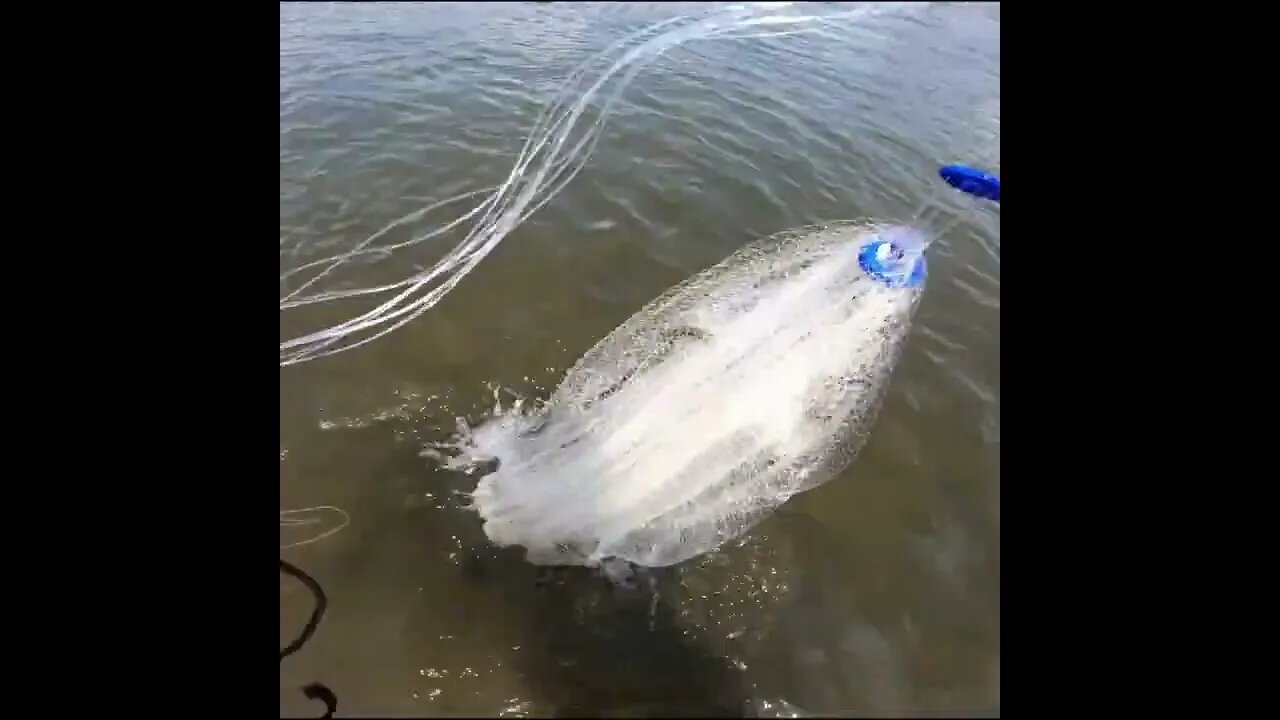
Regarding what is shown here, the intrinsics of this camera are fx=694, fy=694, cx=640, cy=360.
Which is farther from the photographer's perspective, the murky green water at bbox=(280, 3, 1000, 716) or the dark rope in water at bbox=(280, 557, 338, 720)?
the murky green water at bbox=(280, 3, 1000, 716)

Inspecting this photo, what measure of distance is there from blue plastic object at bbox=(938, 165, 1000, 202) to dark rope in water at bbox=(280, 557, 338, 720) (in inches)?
305

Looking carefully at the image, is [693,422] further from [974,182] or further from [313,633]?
[974,182]

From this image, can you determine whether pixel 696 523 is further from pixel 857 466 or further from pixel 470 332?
pixel 470 332

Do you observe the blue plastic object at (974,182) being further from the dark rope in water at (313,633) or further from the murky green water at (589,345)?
the dark rope in water at (313,633)

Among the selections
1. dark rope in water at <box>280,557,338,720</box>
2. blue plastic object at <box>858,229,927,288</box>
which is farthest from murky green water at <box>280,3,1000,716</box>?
blue plastic object at <box>858,229,927,288</box>

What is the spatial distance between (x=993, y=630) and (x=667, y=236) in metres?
5.13

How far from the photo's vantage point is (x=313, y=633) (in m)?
4.85

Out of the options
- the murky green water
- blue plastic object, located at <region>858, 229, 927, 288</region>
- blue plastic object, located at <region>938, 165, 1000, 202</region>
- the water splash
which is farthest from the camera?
blue plastic object, located at <region>938, 165, 1000, 202</region>

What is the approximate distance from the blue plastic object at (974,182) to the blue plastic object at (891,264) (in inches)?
45.0

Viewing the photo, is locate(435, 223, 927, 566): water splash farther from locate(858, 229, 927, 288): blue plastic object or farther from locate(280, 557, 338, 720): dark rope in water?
locate(280, 557, 338, 720): dark rope in water

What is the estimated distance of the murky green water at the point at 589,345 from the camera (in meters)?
4.86

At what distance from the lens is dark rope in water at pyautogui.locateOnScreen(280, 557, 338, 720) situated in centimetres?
453
